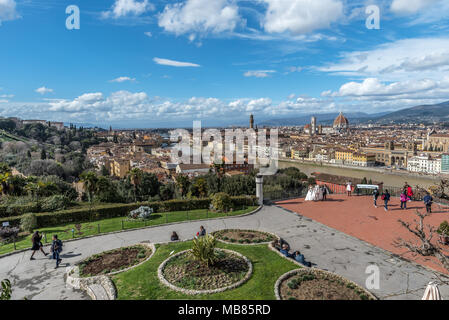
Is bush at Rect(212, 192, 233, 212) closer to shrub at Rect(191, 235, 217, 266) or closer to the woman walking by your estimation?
shrub at Rect(191, 235, 217, 266)

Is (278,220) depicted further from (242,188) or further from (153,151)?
(153,151)

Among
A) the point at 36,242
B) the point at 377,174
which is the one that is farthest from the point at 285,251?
the point at 377,174

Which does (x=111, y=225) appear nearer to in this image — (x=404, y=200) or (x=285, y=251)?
(x=285, y=251)

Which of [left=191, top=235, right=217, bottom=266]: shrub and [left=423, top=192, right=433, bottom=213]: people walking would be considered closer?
[left=191, top=235, right=217, bottom=266]: shrub

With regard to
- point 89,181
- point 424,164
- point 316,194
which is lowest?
point 424,164

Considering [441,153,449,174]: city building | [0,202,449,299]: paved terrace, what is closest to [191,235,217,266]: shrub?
[0,202,449,299]: paved terrace

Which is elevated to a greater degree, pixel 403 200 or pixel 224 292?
pixel 403 200

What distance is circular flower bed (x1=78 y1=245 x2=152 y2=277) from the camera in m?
7.09

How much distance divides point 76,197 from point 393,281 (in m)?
21.1

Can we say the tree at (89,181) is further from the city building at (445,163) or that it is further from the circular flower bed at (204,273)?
the city building at (445,163)

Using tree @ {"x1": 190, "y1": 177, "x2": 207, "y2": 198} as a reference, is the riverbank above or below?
below

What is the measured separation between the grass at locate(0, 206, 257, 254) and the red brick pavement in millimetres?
2970

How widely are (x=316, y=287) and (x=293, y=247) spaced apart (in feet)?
8.64

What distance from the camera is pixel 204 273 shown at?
643 centimetres
